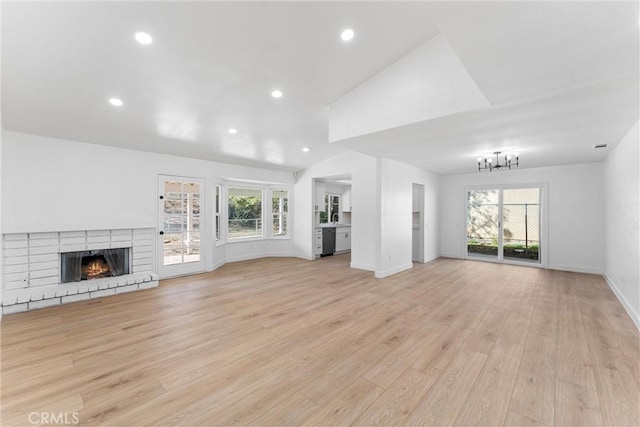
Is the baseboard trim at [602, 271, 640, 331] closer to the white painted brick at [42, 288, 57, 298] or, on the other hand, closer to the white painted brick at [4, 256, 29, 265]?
the white painted brick at [42, 288, 57, 298]

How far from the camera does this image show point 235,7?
2.12 metres

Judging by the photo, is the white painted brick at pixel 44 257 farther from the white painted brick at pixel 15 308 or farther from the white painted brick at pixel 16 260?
the white painted brick at pixel 15 308

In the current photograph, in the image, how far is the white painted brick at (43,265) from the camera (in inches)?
148

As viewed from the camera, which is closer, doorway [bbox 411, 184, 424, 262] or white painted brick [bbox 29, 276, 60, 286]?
white painted brick [bbox 29, 276, 60, 286]

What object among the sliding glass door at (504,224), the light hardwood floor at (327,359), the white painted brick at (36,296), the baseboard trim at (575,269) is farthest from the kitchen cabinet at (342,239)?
the white painted brick at (36,296)

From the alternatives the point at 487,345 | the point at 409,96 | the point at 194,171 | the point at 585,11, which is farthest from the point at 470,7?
the point at 194,171

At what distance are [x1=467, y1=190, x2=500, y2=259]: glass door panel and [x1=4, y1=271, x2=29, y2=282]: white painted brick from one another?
9.02 m

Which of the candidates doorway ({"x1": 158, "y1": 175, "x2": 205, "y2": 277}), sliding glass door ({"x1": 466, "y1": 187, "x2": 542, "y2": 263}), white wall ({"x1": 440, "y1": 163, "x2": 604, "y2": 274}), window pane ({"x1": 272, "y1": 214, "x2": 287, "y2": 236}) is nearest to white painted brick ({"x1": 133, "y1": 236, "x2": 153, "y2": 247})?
doorway ({"x1": 158, "y1": 175, "x2": 205, "y2": 277})

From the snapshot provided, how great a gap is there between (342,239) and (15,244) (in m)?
6.85

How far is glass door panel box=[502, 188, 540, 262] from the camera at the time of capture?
639 cm

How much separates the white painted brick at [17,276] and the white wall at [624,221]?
783 centimetres

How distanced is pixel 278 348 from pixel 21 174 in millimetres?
4388

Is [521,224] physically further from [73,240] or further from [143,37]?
[73,240]

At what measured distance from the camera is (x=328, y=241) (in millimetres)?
7812
